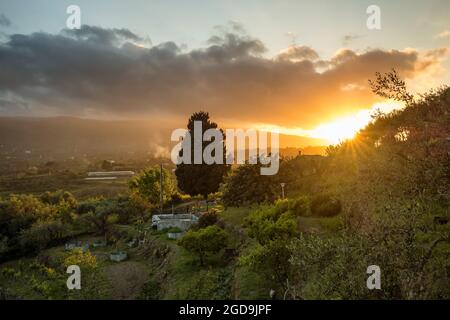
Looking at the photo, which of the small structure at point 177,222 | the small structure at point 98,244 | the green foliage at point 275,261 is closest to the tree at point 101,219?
the small structure at point 98,244

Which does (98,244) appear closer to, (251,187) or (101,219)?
(101,219)

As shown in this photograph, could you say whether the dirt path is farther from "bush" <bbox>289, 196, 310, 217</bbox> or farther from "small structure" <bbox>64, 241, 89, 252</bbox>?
"bush" <bbox>289, 196, 310, 217</bbox>

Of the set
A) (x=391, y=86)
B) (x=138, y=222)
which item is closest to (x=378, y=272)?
(x=391, y=86)

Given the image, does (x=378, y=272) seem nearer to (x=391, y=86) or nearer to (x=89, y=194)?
(x=391, y=86)

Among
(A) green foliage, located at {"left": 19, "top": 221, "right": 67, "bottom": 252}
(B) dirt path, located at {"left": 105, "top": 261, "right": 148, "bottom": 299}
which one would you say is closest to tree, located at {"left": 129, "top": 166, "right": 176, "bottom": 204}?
(A) green foliage, located at {"left": 19, "top": 221, "right": 67, "bottom": 252}

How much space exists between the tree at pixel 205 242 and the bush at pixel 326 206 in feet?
24.6

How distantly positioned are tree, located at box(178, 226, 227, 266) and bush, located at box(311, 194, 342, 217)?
296 inches

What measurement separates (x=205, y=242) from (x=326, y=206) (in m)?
9.63

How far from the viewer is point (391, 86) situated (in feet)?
45.3

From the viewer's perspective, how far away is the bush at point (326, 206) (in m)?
27.9

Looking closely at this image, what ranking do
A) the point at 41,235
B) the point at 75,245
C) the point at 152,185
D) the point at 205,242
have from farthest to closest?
1. the point at 152,185
2. the point at 41,235
3. the point at 75,245
4. the point at 205,242

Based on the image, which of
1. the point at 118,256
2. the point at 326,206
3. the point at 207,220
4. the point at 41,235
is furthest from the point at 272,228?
the point at 41,235

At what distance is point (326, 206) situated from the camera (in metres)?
28.0

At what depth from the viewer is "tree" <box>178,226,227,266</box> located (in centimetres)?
2741
